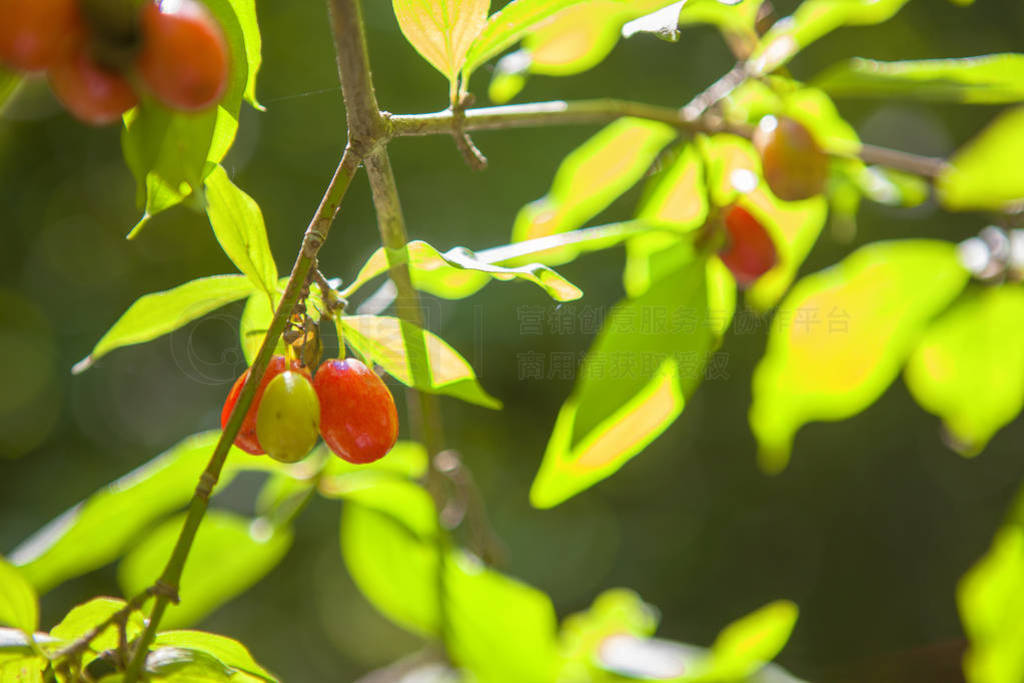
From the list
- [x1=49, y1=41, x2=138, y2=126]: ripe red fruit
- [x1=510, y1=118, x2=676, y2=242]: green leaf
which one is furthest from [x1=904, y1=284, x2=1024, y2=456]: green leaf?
[x1=49, y1=41, x2=138, y2=126]: ripe red fruit

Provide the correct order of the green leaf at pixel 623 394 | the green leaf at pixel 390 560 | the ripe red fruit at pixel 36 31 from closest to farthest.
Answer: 1. the ripe red fruit at pixel 36 31
2. the green leaf at pixel 623 394
3. the green leaf at pixel 390 560

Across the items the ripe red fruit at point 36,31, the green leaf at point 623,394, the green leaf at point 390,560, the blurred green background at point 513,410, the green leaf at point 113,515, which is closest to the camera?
the ripe red fruit at point 36,31

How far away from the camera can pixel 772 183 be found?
0.55 meters

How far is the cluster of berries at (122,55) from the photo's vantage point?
0.28 metres

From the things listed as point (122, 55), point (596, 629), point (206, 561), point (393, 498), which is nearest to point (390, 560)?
point (393, 498)

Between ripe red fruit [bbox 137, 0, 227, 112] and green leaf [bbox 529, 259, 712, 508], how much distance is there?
29 centimetres

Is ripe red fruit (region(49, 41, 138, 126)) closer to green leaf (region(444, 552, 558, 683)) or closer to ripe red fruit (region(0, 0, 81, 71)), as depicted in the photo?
ripe red fruit (region(0, 0, 81, 71))

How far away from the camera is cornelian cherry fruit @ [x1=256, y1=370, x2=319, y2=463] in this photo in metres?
0.39

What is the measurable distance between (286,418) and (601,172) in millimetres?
402

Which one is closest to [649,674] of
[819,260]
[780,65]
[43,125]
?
[780,65]

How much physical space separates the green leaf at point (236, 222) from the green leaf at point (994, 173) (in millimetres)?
540

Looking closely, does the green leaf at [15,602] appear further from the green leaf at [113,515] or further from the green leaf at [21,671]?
the green leaf at [113,515]

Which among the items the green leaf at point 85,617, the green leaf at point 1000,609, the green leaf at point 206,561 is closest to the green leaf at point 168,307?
the green leaf at point 85,617

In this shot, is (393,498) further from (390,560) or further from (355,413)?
(355,413)
